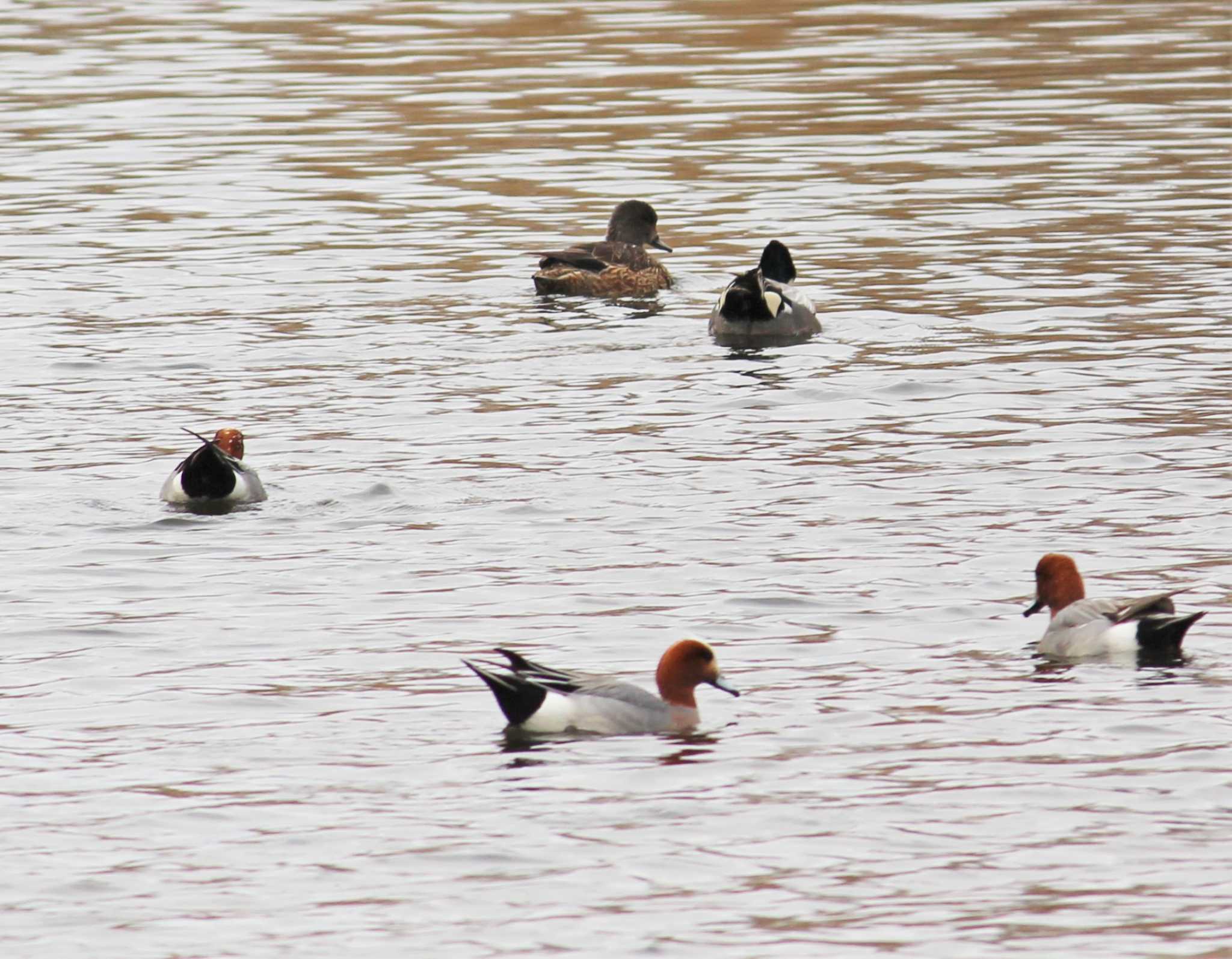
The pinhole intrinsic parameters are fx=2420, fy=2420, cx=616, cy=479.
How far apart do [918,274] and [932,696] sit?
36.0 ft

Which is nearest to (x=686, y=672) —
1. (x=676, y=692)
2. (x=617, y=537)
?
(x=676, y=692)

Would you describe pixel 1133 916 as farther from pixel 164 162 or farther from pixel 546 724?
pixel 164 162

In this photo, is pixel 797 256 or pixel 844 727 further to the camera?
pixel 797 256

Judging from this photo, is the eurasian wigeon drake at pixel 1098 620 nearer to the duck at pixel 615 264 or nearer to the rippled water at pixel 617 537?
the rippled water at pixel 617 537

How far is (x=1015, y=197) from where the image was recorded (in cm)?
2448

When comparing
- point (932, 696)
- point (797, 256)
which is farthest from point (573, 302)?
point (932, 696)

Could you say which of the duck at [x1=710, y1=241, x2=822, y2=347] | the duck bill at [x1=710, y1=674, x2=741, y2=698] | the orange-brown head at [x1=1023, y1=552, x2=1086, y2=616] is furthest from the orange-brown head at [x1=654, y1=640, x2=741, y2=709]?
the duck at [x1=710, y1=241, x2=822, y2=347]

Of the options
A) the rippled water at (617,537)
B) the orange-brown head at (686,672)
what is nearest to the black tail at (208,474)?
the rippled water at (617,537)

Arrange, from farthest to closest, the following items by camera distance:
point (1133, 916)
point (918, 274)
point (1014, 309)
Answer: point (918, 274) < point (1014, 309) < point (1133, 916)

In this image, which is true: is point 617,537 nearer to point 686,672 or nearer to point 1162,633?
point 686,672

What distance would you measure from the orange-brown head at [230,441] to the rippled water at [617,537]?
429 millimetres

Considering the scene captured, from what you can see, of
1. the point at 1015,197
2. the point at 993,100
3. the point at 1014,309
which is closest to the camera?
the point at 1014,309

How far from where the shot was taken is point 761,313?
18609 millimetres

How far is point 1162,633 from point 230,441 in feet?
19.7
